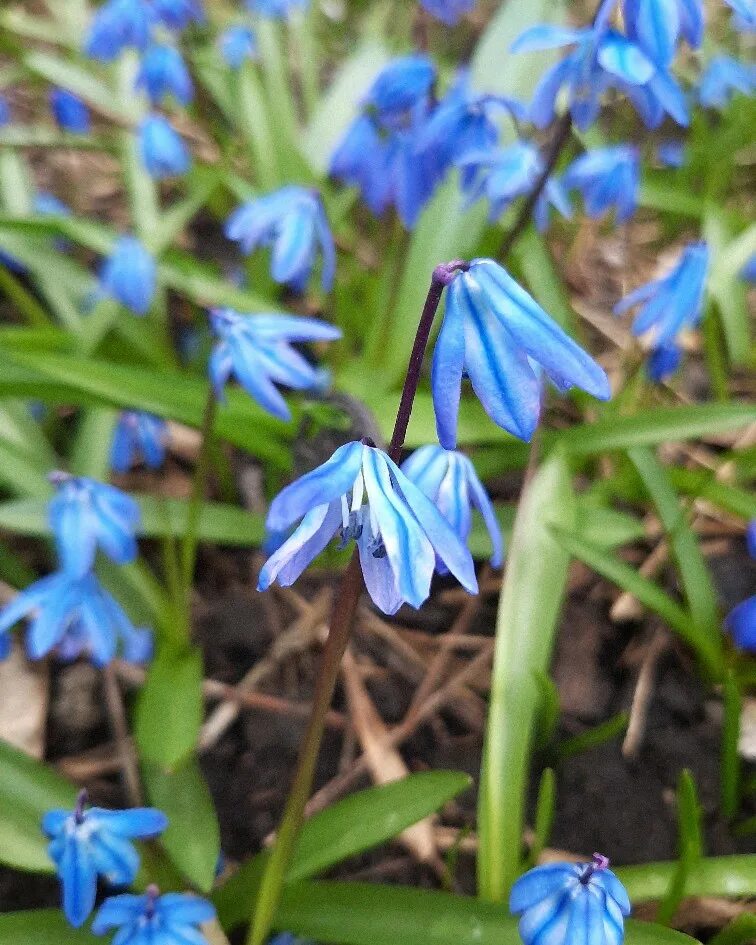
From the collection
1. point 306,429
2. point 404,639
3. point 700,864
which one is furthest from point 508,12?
point 700,864

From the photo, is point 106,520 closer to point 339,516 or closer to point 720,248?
point 339,516

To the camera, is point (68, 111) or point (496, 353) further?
point (68, 111)

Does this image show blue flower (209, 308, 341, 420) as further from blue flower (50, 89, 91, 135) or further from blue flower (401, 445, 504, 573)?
blue flower (50, 89, 91, 135)

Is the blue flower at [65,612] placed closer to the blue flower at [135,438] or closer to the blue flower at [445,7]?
the blue flower at [135,438]

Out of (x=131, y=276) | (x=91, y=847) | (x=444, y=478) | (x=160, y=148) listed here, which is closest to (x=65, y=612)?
(x=91, y=847)

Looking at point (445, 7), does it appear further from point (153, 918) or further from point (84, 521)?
point (153, 918)

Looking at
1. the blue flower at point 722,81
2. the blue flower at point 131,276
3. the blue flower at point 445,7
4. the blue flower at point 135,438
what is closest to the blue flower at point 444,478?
the blue flower at point 135,438
